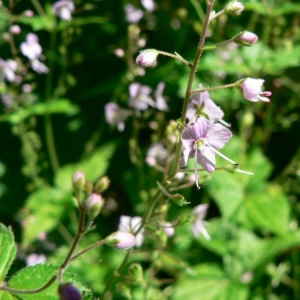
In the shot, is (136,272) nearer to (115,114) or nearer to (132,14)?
(115,114)

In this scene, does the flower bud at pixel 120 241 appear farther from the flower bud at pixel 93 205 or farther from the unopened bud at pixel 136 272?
the unopened bud at pixel 136 272

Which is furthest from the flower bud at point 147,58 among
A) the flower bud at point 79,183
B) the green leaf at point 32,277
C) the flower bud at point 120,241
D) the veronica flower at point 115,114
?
the veronica flower at point 115,114

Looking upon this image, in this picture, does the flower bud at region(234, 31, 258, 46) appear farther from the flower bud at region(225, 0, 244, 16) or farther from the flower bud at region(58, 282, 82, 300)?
the flower bud at region(58, 282, 82, 300)

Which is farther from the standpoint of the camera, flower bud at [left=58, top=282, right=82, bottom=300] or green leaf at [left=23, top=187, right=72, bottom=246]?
green leaf at [left=23, top=187, right=72, bottom=246]

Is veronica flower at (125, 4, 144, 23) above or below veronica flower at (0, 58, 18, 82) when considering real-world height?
above

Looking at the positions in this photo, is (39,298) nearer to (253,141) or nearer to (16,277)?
(16,277)

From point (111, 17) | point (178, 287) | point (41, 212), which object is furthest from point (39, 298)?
point (111, 17)

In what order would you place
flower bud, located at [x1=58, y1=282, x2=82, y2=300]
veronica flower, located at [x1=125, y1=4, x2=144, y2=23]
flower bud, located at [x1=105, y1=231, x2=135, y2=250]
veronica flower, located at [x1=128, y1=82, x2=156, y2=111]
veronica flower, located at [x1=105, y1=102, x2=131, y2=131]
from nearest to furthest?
flower bud, located at [x1=58, y1=282, x2=82, y2=300]
flower bud, located at [x1=105, y1=231, x2=135, y2=250]
veronica flower, located at [x1=128, y1=82, x2=156, y2=111]
veronica flower, located at [x1=105, y1=102, x2=131, y2=131]
veronica flower, located at [x1=125, y1=4, x2=144, y2=23]

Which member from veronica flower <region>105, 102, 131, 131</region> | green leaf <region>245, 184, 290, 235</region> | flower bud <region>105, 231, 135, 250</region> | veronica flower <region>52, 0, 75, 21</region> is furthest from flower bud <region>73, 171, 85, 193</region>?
veronica flower <region>52, 0, 75, 21</region>
